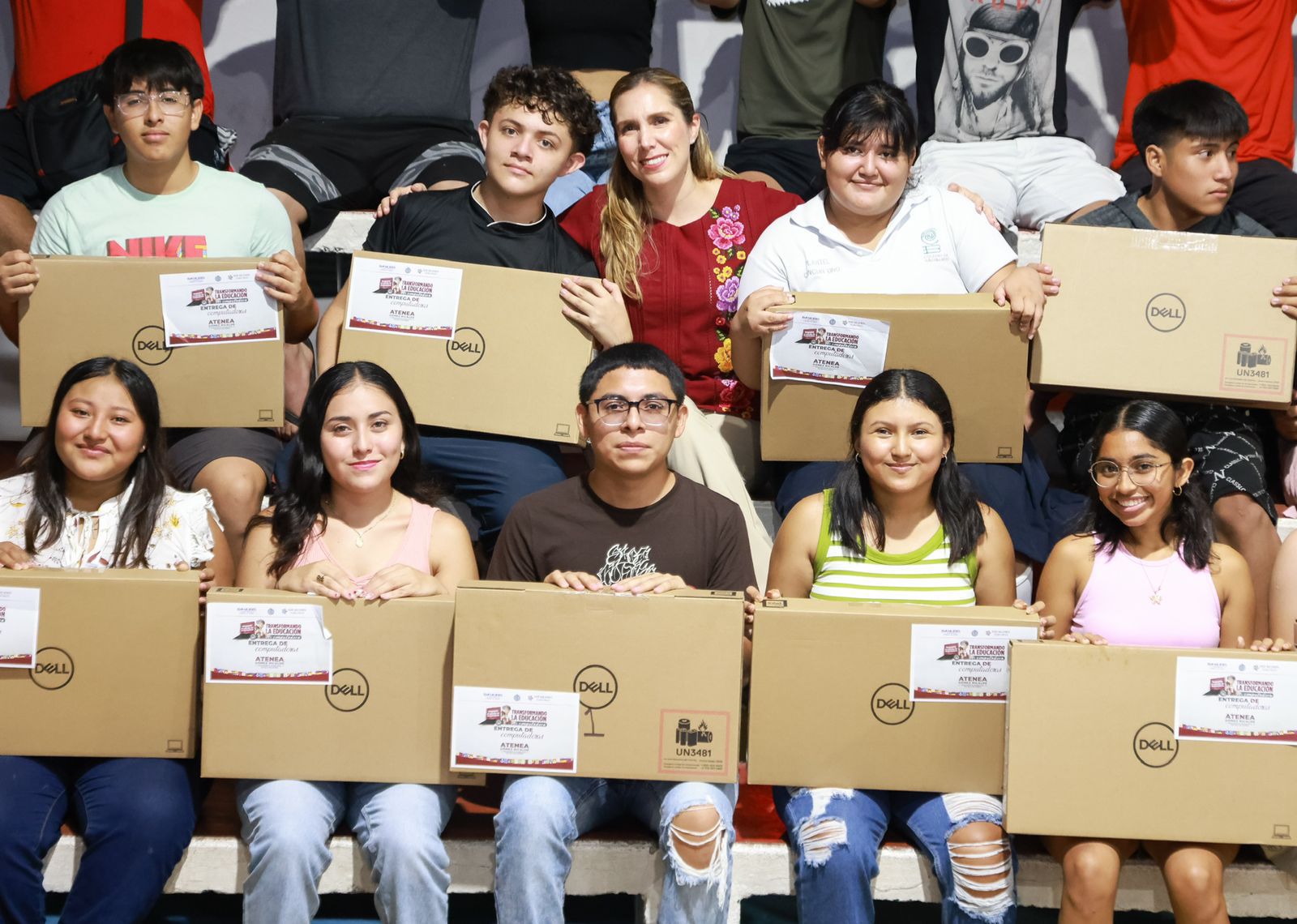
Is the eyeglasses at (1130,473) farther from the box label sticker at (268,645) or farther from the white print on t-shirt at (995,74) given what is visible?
the white print on t-shirt at (995,74)

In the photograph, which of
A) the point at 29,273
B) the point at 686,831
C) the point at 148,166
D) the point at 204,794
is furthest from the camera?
the point at 148,166

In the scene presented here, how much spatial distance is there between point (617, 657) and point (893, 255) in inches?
46.7

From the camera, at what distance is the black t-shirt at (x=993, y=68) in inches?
146

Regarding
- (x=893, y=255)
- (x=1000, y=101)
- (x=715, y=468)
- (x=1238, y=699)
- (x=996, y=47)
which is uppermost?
(x=996, y=47)

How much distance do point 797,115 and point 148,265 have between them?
1953 mm

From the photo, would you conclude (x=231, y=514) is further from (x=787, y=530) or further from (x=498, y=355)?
(x=787, y=530)

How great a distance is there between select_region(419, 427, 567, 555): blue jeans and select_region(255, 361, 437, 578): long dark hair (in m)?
0.27

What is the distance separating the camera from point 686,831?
209 centimetres

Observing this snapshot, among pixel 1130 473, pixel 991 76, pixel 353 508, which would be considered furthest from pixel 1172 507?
pixel 991 76

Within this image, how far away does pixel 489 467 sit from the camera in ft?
8.85

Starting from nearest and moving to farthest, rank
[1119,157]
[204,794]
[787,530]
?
[204,794], [787,530], [1119,157]

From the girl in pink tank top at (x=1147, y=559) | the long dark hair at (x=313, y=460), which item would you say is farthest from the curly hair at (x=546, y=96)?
the girl in pink tank top at (x=1147, y=559)

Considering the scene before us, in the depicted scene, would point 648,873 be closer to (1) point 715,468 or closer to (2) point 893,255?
(1) point 715,468

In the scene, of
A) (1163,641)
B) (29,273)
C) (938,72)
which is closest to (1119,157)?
(938,72)
